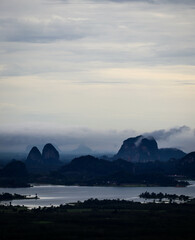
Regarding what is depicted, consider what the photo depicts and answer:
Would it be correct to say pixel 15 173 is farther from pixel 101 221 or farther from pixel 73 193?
pixel 101 221

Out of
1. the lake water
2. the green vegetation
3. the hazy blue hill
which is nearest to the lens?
the green vegetation

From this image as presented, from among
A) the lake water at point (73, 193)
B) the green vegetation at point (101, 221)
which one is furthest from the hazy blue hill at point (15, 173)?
the green vegetation at point (101, 221)

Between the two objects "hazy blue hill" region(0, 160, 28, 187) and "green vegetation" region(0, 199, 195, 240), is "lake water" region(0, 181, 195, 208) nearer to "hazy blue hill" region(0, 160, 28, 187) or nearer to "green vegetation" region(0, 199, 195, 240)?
"green vegetation" region(0, 199, 195, 240)

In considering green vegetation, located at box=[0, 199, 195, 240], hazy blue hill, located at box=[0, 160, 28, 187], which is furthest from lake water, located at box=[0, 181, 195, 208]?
hazy blue hill, located at box=[0, 160, 28, 187]

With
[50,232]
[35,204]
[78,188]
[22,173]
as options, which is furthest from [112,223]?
[22,173]

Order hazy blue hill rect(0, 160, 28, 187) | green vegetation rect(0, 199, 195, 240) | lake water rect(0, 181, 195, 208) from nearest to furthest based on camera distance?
green vegetation rect(0, 199, 195, 240) → lake water rect(0, 181, 195, 208) → hazy blue hill rect(0, 160, 28, 187)

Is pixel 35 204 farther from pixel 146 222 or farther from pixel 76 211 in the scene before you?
pixel 146 222
